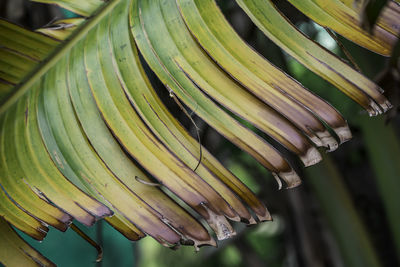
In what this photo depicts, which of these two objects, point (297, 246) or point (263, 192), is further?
point (263, 192)

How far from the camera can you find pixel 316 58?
1.44ft

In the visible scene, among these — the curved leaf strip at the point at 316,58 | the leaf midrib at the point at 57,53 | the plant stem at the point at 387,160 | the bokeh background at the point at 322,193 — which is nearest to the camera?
the curved leaf strip at the point at 316,58

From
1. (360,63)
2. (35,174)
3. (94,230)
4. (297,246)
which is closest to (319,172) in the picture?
(360,63)

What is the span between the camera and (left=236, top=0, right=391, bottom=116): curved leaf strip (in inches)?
16.4

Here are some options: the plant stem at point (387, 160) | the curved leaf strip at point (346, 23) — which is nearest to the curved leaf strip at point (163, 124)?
the curved leaf strip at point (346, 23)

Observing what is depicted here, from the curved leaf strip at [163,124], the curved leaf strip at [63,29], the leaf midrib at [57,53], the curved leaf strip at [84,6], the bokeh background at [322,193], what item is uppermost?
the curved leaf strip at [84,6]

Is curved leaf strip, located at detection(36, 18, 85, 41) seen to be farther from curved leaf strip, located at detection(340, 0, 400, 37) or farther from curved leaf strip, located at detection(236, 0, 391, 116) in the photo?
curved leaf strip, located at detection(340, 0, 400, 37)

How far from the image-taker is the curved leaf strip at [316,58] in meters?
0.42

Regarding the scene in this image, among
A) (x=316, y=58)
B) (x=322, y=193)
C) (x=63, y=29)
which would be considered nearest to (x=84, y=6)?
(x=63, y=29)

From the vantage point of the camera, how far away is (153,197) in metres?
0.47

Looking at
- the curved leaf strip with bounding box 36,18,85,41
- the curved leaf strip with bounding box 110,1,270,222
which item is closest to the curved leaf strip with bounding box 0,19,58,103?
the curved leaf strip with bounding box 36,18,85,41

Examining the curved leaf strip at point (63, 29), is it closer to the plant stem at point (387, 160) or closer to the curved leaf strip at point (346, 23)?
the curved leaf strip at point (346, 23)

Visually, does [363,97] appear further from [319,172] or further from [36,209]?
[319,172]

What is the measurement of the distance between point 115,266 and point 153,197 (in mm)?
427
